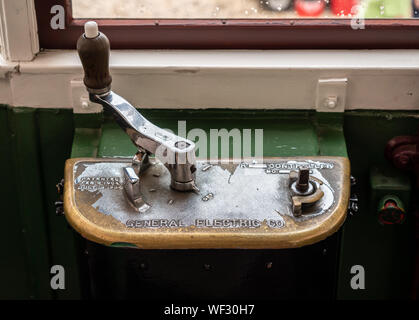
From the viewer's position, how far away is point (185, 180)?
1351mm

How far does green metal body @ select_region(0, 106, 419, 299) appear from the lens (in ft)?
5.25

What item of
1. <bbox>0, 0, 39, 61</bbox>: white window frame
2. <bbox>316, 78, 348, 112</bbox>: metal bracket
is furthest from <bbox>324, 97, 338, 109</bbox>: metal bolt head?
<bbox>0, 0, 39, 61</bbox>: white window frame

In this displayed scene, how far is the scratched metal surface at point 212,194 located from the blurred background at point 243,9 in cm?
42

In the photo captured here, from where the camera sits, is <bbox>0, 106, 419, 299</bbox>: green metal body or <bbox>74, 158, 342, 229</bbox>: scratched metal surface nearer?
<bbox>74, 158, 342, 229</bbox>: scratched metal surface

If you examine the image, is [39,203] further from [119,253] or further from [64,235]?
[119,253]

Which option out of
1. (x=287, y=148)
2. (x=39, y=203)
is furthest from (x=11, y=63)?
(x=287, y=148)

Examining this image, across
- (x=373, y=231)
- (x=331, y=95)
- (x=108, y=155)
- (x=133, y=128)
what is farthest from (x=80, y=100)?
(x=373, y=231)

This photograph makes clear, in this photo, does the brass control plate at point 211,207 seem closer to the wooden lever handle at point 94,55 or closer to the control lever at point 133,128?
the control lever at point 133,128

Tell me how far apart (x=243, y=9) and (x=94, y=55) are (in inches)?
20.6

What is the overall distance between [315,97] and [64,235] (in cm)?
82

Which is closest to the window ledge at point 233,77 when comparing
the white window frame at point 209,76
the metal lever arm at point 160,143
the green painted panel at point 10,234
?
the white window frame at point 209,76

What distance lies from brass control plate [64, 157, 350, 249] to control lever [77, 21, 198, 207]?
0.14ft

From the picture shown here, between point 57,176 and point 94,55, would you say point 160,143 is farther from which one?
point 57,176

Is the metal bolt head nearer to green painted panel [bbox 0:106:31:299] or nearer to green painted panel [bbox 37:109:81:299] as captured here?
green painted panel [bbox 37:109:81:299]
